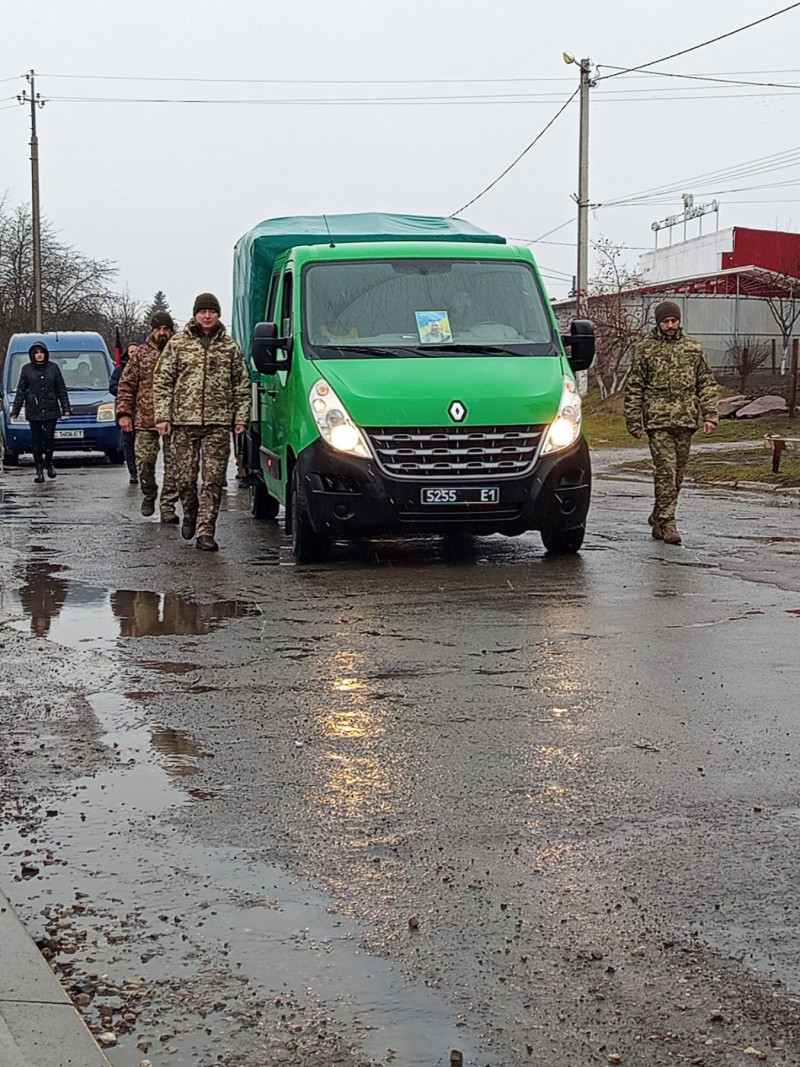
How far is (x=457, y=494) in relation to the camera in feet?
36.9

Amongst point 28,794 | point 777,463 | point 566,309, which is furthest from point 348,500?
point 566,309

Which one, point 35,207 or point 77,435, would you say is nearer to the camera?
point 77,435

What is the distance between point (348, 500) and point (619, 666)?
400 cm

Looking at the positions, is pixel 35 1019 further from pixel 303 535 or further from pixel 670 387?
pixel 670 387

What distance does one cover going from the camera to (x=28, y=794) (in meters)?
5.25

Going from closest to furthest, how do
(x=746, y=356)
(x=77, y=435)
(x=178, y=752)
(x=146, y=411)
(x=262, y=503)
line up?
(x=178, y=752) → (x=262, y=503) → (x=146, y=411) → (x=77, y=435) → (x=746, y=356)

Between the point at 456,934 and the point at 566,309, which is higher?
the point at 566,309

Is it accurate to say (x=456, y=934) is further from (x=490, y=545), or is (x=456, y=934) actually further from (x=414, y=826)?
(x=490, y=545)

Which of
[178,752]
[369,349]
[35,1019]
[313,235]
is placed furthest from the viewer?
[313,235]

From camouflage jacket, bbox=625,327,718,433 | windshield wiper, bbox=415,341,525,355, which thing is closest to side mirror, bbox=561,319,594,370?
windshield wiper, bbox=415,341,525,355

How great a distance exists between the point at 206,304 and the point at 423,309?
1.95m

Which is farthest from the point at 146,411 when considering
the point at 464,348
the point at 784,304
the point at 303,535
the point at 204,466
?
the point at 784,304

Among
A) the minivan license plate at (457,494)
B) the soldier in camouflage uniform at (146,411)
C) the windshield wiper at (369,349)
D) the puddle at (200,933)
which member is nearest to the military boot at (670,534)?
the minivan license plate at (457,494)

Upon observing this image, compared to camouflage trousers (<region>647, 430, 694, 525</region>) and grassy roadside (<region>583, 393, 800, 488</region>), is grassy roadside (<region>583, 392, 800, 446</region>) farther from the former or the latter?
camouflage trousers (<region>647, 430, 694, 525</region>)
